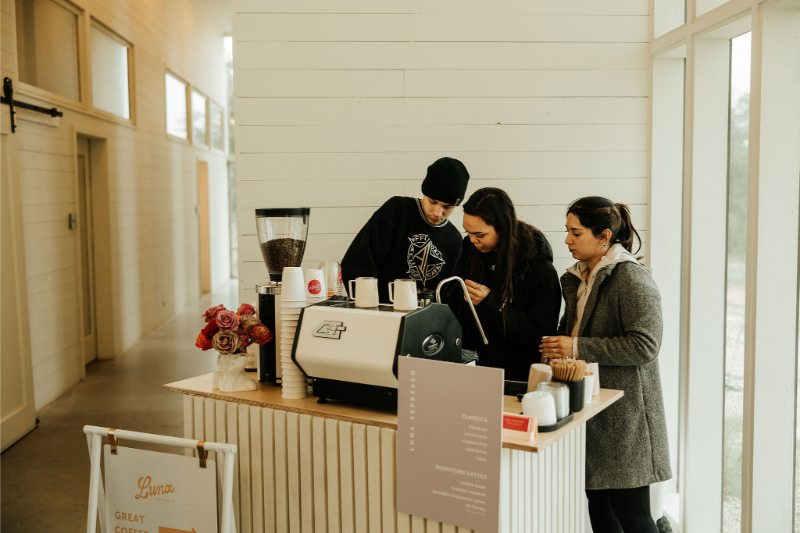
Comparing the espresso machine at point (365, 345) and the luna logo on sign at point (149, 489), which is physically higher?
the espresso machine at point (365, 345)

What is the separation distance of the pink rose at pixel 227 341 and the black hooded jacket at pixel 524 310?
91 centimetres

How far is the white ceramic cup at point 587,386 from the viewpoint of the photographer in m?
1.94

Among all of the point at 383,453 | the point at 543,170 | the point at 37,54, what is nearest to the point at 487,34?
the point at 543,170

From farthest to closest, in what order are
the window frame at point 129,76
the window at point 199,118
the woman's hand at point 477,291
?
1. the window at point 199,118
2. the window frame at point 129,76
3. the woman's hand at point 477,291

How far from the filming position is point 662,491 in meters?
2.89

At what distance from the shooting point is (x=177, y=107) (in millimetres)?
8969

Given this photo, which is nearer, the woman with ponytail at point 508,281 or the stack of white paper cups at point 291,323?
the stack of white paper cups at point 291,323

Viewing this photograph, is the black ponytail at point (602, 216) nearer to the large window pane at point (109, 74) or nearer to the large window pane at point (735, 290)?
the large window pane at point (735, 290)

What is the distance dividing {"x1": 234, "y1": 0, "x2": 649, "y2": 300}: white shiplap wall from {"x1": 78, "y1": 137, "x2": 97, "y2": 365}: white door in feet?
12.2

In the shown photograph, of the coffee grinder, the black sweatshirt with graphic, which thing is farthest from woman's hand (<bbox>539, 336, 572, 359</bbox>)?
the coffee grinder

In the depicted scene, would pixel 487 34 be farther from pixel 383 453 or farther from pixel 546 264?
pixel 383 453

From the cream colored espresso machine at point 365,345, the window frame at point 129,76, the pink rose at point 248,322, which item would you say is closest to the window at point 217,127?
the window frame at point 129,76

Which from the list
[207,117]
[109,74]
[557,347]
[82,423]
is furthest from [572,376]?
[207,117]

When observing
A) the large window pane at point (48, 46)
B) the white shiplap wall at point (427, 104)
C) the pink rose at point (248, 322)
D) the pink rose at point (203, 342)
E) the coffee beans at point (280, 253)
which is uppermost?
the large window pane at point (48, 46)
